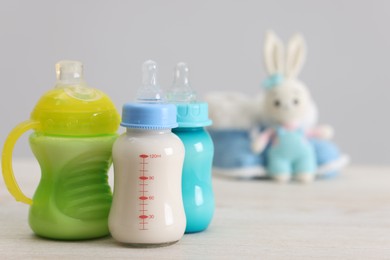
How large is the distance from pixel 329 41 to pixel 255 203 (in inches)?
49.8

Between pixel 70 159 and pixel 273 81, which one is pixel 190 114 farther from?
pixel 273 81

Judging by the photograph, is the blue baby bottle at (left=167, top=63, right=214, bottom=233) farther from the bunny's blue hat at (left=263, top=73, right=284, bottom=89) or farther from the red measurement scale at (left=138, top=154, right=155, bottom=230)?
the bunny's blue hat at (left=263, top=73, right=284, bottom=89)

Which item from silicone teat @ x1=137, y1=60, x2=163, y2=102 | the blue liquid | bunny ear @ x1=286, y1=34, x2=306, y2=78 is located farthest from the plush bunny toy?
silicone teat @ x1=137, y1=60, x2=163, y2=102

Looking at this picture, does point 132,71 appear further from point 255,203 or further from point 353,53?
point 255,203

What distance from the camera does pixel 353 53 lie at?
8.57 feet

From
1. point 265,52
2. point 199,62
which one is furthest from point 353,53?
point 265,52

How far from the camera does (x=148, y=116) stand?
0.98m

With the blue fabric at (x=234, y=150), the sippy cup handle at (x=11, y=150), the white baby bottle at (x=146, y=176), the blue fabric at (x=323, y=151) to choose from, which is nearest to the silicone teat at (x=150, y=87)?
the white baby bottle at (x=146, y=176)

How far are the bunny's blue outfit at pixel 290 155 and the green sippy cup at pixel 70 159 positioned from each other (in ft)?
2.87

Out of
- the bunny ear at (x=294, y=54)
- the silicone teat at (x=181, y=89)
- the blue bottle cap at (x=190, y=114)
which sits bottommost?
the blue bottle cap at (x=190, y=114)

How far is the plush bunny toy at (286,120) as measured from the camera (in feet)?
6.14

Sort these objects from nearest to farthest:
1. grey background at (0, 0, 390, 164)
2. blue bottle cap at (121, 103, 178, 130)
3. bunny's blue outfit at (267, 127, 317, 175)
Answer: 1. blue bottle cap at (121, 103, 178, 130)
2. bunny's blue outfit at (267, 127, 317, 175)
3. grey background at (0, 0, 390, 164)

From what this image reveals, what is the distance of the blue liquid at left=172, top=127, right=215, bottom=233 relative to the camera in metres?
1.09

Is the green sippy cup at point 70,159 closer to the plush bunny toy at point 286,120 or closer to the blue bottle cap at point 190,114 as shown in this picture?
the blue bottle cap at point 190,114
